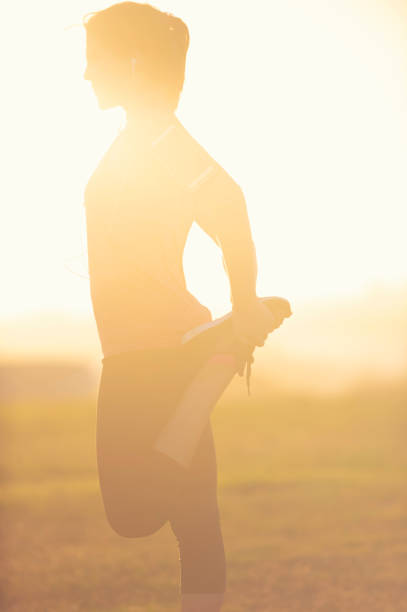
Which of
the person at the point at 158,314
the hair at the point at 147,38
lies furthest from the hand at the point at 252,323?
the hair at the point at 147,38

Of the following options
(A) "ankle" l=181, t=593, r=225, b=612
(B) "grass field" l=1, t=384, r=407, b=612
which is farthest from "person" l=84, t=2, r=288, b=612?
(B) "grass field" l=1, t=384, r=407, b=612

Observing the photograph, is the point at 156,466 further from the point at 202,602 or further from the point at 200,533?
the point at 202,602

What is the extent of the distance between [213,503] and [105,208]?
888 mm

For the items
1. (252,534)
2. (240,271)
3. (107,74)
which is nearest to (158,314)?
(240,271)

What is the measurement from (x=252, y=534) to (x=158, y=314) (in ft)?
12.6

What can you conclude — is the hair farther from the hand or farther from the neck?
the hand

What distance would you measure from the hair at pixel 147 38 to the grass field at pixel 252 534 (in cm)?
271

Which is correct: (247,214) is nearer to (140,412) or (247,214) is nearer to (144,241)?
(144,241)

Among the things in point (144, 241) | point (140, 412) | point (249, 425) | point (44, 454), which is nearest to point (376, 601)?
point (140, 412)

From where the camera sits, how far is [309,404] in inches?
711

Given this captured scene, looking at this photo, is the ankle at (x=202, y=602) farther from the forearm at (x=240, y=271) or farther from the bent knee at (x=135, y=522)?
the forearm at (x=240, y=271)

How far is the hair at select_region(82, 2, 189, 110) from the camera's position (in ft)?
6.81

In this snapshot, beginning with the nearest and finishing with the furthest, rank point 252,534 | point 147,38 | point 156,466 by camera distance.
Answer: point 156,466
point 147,38
point 252,534

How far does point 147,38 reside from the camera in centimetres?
207
